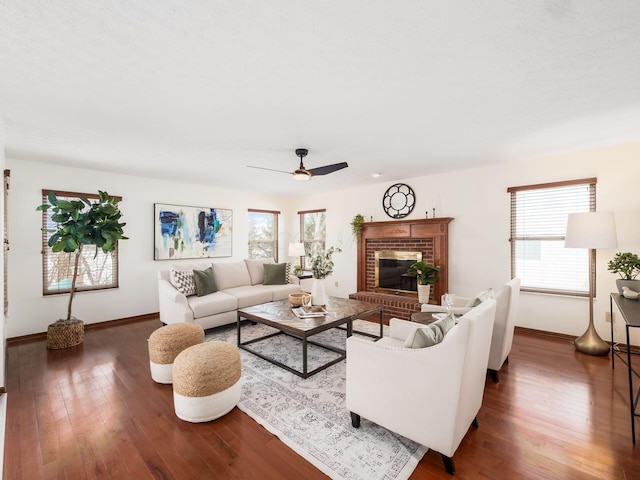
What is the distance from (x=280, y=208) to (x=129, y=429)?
18.3 ft

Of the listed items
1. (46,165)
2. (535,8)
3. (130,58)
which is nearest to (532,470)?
(535,8)

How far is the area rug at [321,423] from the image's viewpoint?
1688 mm

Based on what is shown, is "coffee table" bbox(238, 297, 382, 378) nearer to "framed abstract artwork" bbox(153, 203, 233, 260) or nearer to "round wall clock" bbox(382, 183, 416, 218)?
"round wall clock" bbox(382, 183, 416, 218)

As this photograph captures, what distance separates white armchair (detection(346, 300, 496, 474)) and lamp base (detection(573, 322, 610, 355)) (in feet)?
7.87

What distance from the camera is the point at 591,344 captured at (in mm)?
3275

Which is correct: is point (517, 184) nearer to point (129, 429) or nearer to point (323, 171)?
point (323, 171)

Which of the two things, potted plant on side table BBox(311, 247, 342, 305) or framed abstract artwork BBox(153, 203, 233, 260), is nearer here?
potted plant on side table BBox(311, 247, 342, 305)

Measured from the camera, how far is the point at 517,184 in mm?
4070

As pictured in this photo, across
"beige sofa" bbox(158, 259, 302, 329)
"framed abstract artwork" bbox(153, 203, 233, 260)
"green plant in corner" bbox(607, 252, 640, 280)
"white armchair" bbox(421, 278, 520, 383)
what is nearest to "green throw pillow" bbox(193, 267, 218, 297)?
"beige sofa" bbox(158, 259, 302, 329)

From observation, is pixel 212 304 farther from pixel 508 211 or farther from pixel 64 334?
pixel 508 211

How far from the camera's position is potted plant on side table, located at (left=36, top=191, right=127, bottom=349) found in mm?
3476

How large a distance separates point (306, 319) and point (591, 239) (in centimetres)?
324

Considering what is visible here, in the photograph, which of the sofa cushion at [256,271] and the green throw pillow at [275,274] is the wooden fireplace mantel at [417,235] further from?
the sofa cushion at [256,271]

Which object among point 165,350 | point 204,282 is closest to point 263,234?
point 204,282
